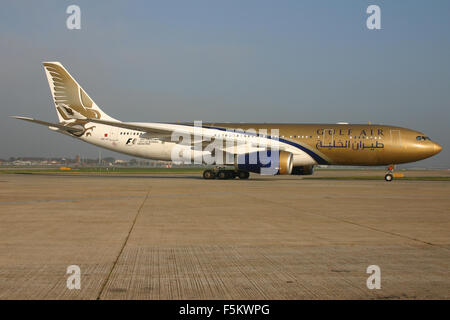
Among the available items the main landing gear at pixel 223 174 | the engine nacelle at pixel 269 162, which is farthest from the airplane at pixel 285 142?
the engine nacelle at pixel 269 162

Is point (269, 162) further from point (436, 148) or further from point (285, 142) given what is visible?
point (436, 148)

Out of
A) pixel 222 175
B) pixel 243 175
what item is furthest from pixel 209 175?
pixel 243 175

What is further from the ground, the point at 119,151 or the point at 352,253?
the point at 119,151

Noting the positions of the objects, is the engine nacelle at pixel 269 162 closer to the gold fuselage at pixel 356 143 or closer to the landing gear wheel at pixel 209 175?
the gold fuselage at pixel 356 143

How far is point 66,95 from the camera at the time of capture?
32750 mm

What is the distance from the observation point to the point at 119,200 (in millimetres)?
15594

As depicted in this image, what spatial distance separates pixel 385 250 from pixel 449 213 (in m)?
6.58

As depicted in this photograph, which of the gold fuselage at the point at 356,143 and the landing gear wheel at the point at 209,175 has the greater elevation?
the gold fuselage at the point at 356,143

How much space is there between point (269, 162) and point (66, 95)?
15.8m

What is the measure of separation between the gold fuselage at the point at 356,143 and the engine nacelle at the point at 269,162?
320cm

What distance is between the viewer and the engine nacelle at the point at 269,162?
27.6 meters

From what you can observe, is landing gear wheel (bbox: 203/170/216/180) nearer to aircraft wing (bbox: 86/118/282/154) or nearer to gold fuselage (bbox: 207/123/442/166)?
aircraft wing (bbox: 86/118/282/154)
